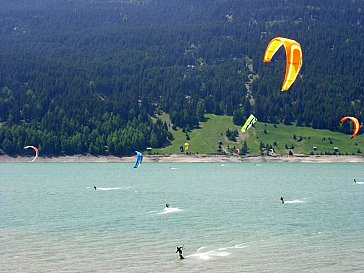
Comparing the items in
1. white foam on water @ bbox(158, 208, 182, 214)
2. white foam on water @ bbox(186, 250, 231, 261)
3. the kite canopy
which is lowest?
white foam on water @ bbox(158, 208, 182, 214)

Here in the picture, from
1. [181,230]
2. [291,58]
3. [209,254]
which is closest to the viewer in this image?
[209,254]

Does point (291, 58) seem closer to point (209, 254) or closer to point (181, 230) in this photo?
point (209, 254)

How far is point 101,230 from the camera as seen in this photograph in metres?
69.4

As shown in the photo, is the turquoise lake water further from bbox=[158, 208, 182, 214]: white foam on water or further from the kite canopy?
the kite canopy

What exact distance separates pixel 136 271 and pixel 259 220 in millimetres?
29364

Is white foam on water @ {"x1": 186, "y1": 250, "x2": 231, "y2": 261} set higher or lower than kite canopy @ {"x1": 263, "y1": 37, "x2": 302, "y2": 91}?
lower

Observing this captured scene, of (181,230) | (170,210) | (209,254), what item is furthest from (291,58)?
(170,210)

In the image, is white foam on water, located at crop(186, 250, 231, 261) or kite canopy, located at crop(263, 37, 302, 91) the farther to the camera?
kite canopy, located at crop(263, 37, 302, 91)

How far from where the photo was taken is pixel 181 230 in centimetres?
6912

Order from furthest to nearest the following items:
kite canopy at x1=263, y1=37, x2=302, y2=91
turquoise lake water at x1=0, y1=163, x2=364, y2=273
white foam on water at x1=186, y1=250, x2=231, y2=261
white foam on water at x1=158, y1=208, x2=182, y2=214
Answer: white foam on water at x1=158, y1=208, x2=182, y2=214 < kite canopy at x1=263, y1=37, x2=302, y2=91 < white foam on water at x1=186, y1=250, x2=231, y2=261 < turquoise lake water at x1=0, y1=163, x2=364, y2=273

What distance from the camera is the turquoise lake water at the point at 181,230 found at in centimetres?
5381

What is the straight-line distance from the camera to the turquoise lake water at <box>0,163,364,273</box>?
53.8 m

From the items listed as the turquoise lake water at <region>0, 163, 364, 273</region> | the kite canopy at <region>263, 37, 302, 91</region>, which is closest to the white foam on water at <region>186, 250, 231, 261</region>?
the turquoise lake water at <region>0, 163, 364, 273</region>

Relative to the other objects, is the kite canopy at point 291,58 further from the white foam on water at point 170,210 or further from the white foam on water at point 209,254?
the white foam on water at point 170,210
